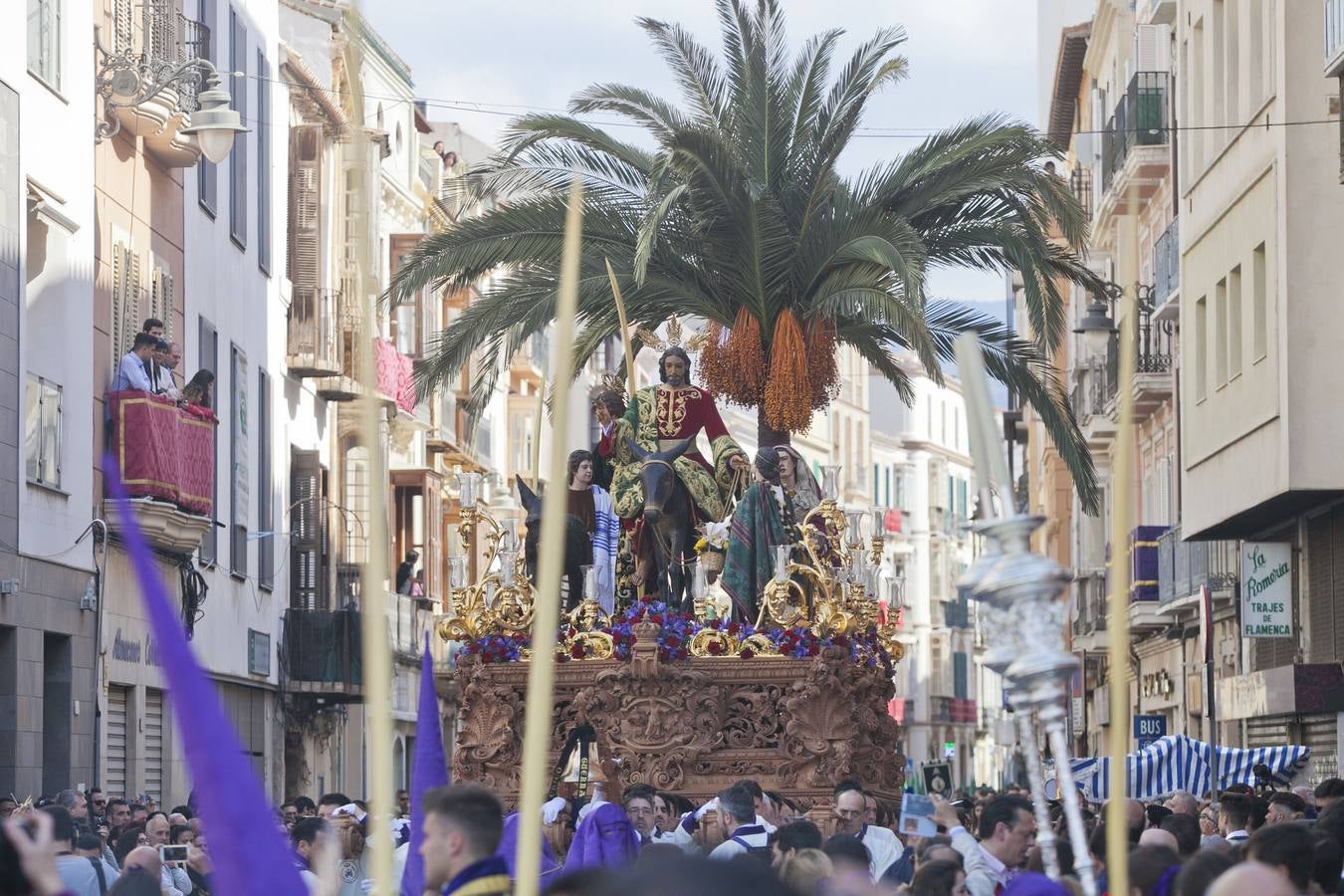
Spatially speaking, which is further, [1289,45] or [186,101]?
[186,101]

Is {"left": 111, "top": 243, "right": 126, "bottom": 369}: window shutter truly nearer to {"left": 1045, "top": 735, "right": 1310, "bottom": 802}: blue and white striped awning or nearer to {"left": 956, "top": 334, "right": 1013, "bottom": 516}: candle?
{"left": 1045, "top": 735, "right": 1310, "bottom": 802}: blue and white striped awning

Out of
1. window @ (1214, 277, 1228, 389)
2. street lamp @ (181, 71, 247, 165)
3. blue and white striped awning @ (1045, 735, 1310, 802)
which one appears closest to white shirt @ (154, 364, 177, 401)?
street lamp @ (181, 71, 247, 165)

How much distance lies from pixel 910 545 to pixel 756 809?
93.8 meters

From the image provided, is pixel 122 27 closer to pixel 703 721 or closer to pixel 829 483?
pixel 829 483

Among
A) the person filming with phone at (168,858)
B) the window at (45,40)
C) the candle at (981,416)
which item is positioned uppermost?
the window at (45,40)

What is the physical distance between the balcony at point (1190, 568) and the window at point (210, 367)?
11964mm

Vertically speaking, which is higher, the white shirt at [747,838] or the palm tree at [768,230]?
the palm tree at [768,230]

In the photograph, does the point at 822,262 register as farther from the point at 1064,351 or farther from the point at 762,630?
the point at 1064,351

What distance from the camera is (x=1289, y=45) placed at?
21.8m

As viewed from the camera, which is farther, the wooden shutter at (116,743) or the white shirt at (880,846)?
the wooden shutter at (116,743)

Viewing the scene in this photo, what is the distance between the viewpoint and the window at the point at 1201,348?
2659 centimetres

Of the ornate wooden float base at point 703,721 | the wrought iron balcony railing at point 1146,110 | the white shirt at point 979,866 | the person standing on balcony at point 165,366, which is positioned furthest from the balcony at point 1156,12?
the white shirt at point 979,866

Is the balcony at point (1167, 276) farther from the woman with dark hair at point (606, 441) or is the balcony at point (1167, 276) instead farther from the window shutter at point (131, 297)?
the woman with dark hair at point (606, 441)

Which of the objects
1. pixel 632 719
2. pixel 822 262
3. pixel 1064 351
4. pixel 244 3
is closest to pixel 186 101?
pixel 244 3
